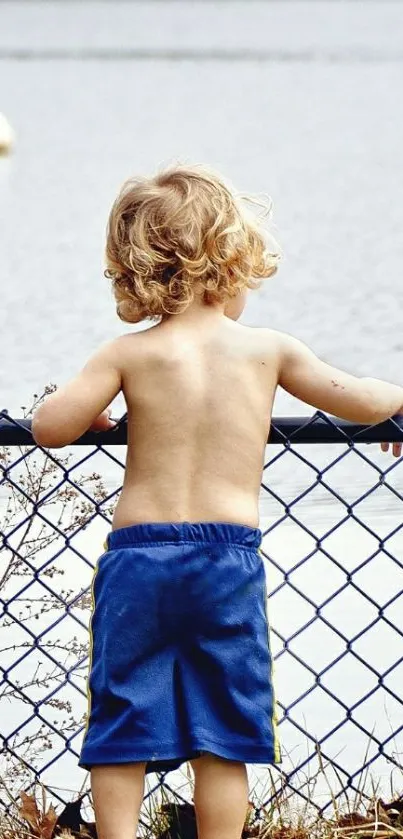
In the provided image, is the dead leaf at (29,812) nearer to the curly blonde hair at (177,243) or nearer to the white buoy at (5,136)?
the curly blonde hair at (177,243)

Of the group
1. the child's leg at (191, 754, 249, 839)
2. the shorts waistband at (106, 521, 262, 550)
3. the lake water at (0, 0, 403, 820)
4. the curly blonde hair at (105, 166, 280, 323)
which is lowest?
the child's leg at (191, 754, 249, 839)

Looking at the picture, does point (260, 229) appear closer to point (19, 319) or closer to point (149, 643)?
point (149, 643)

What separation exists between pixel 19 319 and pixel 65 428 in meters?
7.80

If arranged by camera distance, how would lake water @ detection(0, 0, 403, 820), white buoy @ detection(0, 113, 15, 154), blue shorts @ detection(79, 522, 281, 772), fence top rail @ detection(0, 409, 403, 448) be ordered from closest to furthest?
blue shorts @ detection(79, 522, 281, 772) → fence top rail @ detection(0, 409, 403, 448) → lake water @ detection(0, 0, 403, 820) → white buoy @ detection(0, 113, 15, 154)

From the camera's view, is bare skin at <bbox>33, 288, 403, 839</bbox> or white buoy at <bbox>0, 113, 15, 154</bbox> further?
white buoy at <bbox>0, 113, 15, 154</bbox>

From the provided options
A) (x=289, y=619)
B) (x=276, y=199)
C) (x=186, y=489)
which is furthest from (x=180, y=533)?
(x=276, y=199)

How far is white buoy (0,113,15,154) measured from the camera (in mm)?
16962

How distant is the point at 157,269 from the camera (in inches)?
80.7

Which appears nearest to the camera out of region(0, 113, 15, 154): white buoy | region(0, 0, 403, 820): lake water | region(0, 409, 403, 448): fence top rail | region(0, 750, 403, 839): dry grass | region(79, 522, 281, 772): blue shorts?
region(79, 522, 281, 772): blue shorts

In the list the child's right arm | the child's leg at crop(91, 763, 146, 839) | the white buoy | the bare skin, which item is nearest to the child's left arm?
the bare skin

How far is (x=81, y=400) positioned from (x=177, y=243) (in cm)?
30

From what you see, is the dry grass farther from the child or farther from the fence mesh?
the child

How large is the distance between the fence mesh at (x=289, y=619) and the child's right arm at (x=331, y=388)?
97 millimetres

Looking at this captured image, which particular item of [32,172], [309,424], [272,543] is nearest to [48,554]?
[272,543]
